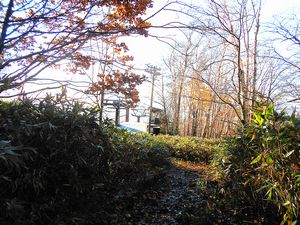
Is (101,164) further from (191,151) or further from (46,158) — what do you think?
(191,151)

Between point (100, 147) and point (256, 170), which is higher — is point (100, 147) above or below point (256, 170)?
above

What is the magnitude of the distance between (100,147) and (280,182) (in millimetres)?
1799

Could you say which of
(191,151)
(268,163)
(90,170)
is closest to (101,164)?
(90,170)

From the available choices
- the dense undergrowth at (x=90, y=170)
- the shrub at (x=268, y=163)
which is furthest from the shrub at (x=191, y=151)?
the shrub at (x=268, y=163)

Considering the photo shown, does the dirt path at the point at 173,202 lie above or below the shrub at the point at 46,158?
below

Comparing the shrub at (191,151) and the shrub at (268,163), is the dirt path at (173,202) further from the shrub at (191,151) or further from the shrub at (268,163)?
the shrub at (191,151)

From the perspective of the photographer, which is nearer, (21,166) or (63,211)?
(21,166)

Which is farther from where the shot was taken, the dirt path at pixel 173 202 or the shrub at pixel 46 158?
the dirt path at pixel 173 202

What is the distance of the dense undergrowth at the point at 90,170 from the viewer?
175 centimetres

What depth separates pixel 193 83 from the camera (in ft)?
36.4

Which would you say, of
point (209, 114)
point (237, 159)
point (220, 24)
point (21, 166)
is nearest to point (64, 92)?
point (21, 166)

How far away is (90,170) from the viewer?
7.29 feet

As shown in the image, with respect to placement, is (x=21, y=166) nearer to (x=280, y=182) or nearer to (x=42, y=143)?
(x=42, y=143)

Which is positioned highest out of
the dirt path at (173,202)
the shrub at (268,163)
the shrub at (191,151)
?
the shrub at (268,163)
